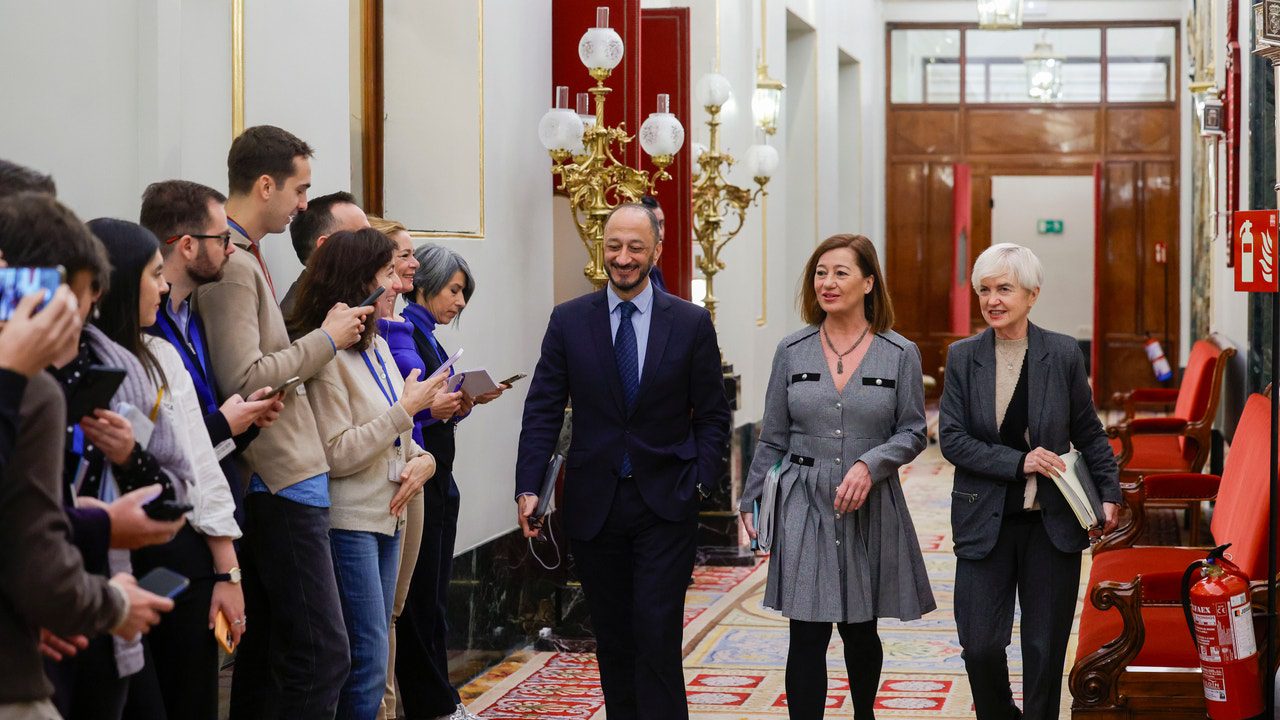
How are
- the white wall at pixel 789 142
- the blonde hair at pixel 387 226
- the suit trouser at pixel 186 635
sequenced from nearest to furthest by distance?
the suit trouser at pixel 186 635 → the blonde hair at pixel 387 226 → the white wall at pixel 789 142

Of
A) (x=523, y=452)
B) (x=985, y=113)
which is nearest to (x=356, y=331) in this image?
(x=523, y=452)

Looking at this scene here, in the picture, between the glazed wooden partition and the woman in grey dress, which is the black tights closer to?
the woman in grey dress

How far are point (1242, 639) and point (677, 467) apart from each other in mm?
1695

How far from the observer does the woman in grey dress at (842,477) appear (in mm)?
4496

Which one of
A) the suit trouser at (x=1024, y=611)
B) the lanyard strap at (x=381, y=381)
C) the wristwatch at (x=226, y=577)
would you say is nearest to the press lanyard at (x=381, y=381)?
the lanyard strap at (x=381, y=381)

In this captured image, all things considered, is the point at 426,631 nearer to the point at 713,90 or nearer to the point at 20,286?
the point at 20,286

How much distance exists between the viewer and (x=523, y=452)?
4645 millimetres

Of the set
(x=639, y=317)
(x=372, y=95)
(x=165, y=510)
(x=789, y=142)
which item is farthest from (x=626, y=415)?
(x=789, y=142)

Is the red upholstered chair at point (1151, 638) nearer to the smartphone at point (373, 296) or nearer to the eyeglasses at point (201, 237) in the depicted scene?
the smartphone at point (373, 296)

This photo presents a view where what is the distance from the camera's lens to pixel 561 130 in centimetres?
674

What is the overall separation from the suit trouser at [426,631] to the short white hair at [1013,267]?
198 centimetres

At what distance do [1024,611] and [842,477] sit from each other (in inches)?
27.6

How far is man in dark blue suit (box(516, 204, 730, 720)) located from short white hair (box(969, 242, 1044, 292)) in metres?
0.87

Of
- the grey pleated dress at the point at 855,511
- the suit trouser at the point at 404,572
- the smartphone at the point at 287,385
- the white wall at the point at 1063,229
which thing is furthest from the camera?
the white wall at the point at 1063,229
